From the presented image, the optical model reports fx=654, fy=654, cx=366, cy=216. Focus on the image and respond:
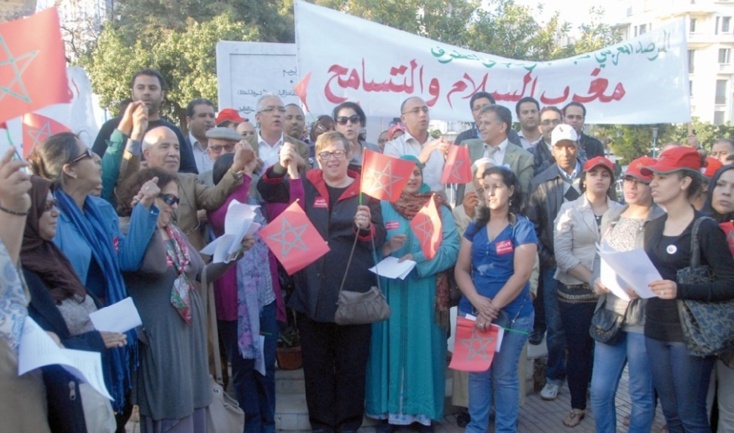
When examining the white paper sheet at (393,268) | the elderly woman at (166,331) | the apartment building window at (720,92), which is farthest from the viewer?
the apartment building window at (720,92)

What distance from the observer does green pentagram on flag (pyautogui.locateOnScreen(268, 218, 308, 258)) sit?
4.07 meters

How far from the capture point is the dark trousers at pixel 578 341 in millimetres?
4617

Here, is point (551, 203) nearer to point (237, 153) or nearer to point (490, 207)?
point (490, 207)

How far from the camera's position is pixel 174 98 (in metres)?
22.2

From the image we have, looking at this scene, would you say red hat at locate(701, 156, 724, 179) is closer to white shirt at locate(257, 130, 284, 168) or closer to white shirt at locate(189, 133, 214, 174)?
white shirt at locate(257, 130, 284, 168)

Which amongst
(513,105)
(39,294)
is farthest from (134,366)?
(513,105)

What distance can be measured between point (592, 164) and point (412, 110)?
152 centimetres

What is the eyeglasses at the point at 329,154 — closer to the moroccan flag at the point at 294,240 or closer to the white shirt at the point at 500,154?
the moroccan flag at the point at 294,240

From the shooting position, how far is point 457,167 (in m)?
4.83

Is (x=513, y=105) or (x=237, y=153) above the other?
(x=513, y=105)

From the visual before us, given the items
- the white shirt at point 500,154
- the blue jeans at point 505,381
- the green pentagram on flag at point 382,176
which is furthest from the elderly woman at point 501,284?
the white shirt at point 500,154

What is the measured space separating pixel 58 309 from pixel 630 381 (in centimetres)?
321

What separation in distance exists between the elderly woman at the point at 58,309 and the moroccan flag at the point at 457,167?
2685mm

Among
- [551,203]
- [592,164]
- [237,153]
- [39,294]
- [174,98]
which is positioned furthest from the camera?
[174,98]
